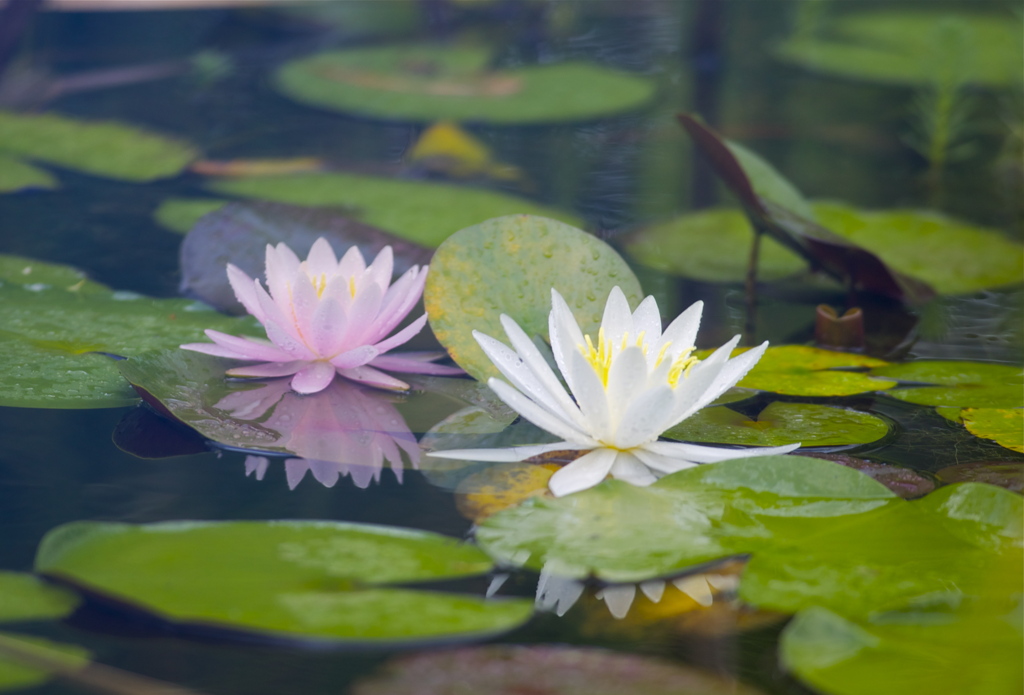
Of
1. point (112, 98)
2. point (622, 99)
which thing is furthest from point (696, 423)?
point (112, 98)

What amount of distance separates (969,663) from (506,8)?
5003 millimetres

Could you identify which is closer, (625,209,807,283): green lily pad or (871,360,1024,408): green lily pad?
(871,360,1024,408): green lily pad

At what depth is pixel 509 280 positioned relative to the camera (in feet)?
4.18

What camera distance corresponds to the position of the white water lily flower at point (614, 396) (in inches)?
38.3

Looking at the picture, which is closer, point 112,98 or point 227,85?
point 112,98

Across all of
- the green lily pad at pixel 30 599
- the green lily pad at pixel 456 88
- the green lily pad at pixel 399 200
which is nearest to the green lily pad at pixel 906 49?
the green lily pad at pixel 456 88

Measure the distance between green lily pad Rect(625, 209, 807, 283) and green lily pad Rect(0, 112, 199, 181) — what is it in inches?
50.6

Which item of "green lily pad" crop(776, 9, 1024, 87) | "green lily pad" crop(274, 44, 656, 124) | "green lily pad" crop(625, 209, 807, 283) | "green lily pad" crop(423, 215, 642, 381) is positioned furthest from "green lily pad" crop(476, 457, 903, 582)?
"green lily pad" crop(274, 44, 656, 124)

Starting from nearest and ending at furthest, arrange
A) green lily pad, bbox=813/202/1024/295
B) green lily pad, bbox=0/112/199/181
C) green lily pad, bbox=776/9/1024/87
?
green lily pad, bbox=813/202/1024/295 → green lily pad, bbox=0/112/199/181 → green lily pad, bbox=776/9/1024/87

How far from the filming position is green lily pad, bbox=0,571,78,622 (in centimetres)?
80

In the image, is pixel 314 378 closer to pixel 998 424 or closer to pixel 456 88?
pixel 998 424

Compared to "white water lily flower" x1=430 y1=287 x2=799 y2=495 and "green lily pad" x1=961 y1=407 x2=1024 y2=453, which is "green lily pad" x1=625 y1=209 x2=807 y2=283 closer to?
"green lily pad" x1=961 y1=407 x2=1024 y2=453

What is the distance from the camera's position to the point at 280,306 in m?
1.27

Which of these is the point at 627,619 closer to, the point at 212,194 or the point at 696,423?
the point at 696,423
